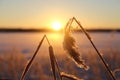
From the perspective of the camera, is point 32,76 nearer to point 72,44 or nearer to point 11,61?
point 11,61

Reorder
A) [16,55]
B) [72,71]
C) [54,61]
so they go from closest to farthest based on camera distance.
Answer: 1. [54,61]
2. [72,71]
3. [16,55]

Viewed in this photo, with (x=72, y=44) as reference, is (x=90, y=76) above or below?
above

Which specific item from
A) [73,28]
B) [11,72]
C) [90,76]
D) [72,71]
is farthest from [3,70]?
[73,28]

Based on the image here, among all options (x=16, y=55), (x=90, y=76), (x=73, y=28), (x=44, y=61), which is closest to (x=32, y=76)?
(x=16, y=55)

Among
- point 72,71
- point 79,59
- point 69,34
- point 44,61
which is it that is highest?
point 44,61

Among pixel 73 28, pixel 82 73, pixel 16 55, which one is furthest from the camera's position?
pixel 82 73

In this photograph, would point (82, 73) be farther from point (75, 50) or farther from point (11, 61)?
point (75, 50)

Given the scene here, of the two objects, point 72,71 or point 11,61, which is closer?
point 72,71
